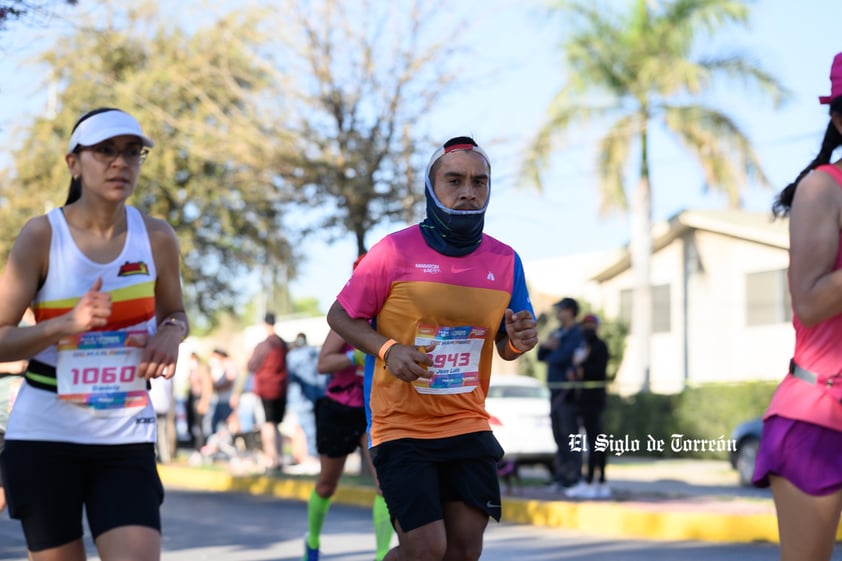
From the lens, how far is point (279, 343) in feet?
55.7

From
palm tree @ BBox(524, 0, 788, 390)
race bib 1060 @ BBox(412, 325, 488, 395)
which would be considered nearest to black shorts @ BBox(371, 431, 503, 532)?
race bib 1060 @ BBox(412, 325, 488, 395)

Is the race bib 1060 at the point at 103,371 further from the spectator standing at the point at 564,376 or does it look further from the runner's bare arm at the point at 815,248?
the spectator standing at the point at 564,376

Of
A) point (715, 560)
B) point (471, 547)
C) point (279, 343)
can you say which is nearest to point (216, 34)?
point (279, 343)

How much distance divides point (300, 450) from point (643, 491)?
6958mm

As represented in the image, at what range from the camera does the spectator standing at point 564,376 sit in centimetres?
1362

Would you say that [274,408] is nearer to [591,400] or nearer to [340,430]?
[591,400]

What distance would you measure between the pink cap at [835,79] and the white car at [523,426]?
13022 mm

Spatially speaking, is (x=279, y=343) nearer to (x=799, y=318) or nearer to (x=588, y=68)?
(x=799, y=318)

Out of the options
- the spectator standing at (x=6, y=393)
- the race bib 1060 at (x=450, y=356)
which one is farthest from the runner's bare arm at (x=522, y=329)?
the spectator standing at (x=6, y=393)

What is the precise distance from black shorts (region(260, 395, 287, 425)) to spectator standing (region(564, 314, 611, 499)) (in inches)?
197

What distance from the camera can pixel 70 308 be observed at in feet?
13.7

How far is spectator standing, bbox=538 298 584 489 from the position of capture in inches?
536

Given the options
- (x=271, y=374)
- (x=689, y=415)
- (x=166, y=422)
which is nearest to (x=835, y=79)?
(x=271, y=374)

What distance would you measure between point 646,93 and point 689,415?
8973mm
